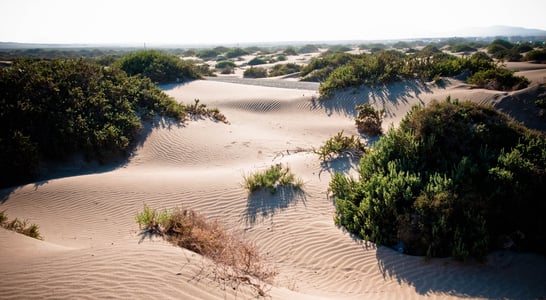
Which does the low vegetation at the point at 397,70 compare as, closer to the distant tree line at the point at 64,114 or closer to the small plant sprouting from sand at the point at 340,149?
the small plant sprouting from sand at the point at 340,149

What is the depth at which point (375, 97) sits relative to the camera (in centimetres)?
1549

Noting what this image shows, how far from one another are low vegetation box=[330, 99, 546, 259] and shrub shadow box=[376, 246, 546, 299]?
0.17 m

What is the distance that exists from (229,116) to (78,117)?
7048 mm

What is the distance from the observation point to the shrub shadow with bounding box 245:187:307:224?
6.39 m

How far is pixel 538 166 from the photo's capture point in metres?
5.27

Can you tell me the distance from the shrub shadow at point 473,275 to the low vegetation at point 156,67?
18.6 meters

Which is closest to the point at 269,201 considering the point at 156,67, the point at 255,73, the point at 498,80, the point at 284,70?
the point at 498,80

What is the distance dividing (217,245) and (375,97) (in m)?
12.9

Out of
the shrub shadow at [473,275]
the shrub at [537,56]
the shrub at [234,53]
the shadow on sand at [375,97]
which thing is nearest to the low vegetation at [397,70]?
the shadow on sand at [375,97]

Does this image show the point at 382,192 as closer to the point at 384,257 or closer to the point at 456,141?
the point at 384,257

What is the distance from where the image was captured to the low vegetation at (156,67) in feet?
64.7

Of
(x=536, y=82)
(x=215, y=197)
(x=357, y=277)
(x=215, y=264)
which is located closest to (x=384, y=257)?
(x=357, y=277)

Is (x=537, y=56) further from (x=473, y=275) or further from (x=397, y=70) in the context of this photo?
(x=473, y=275)

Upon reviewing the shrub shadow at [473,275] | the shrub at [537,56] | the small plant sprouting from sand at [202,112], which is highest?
the shrub at [537,56]
